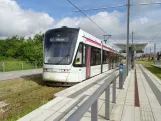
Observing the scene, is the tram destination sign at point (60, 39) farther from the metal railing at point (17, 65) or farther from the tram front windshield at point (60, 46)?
the metal railing at point (17, 65)

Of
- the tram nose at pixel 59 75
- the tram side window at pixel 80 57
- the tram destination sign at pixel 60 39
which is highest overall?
the tram destination sign at pixel 60 39

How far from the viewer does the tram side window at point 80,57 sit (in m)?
10.6

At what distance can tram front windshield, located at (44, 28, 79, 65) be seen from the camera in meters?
10.3

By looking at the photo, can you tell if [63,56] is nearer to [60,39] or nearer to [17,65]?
[60,39]

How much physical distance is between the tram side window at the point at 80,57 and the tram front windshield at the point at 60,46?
439mm

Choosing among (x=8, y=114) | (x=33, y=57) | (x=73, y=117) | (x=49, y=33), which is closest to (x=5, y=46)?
(x=33, y=57)

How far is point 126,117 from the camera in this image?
5.36 m

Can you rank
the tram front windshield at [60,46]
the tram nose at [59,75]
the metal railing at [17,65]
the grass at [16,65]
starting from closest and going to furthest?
the tram nose at [59,75] → the tram front windshield at [60,46] → the metal railing at [17,65] → the grass at [16,65]

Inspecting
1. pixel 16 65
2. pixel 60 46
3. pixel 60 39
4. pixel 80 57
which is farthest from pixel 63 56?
pixel 16 65

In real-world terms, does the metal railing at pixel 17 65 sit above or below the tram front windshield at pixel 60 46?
below

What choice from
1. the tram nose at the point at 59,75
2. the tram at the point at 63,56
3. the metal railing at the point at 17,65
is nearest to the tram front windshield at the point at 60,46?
the tram at the point at 63,56

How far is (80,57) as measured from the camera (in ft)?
36.1

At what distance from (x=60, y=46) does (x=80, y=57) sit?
4.24 feet

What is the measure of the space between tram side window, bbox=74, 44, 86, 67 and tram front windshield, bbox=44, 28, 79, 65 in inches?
17.3
